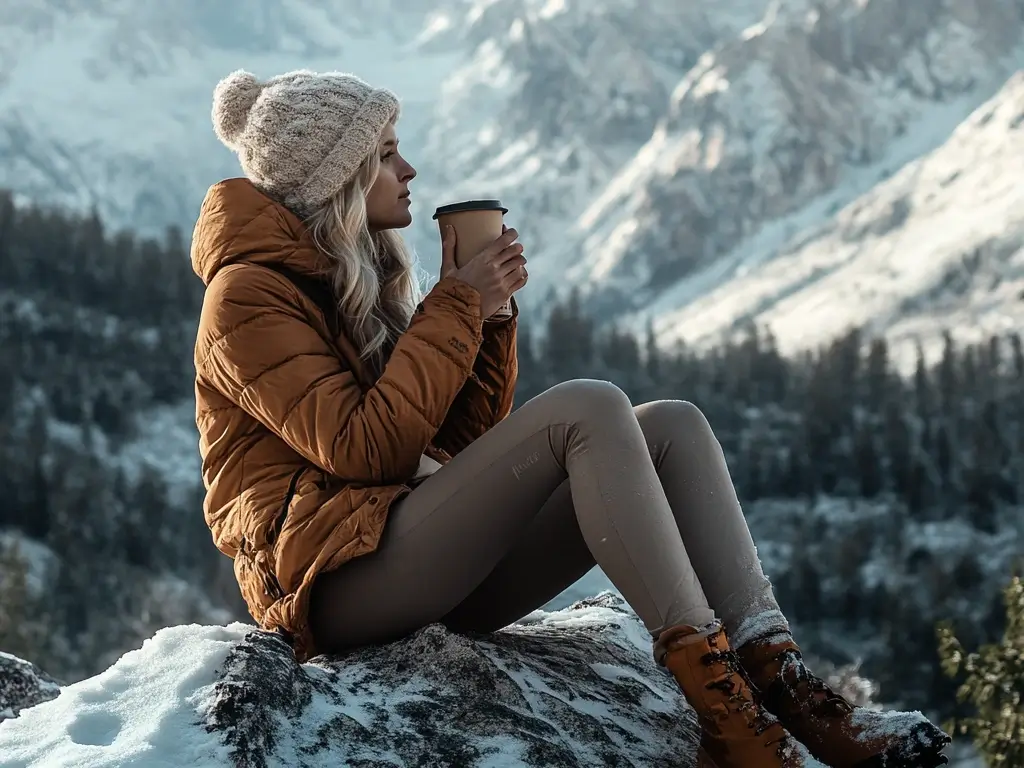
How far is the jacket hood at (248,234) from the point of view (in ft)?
14.9

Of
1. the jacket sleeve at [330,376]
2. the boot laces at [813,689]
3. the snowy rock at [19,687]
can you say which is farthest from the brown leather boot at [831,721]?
the snowy rock at [19,687]

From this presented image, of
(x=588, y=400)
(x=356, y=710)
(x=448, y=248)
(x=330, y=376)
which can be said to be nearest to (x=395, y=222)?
(x=448, y=248)

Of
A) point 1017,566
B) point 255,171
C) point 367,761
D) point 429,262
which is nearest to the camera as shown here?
point 367,761

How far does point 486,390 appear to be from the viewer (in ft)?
16.5

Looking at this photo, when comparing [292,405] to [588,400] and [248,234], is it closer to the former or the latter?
[248,234]

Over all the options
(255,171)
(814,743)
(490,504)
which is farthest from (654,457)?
(255,171)

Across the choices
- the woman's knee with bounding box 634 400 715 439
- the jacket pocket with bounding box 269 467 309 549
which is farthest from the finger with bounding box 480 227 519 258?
the jacket pocket with bounding box 269 467 309 549

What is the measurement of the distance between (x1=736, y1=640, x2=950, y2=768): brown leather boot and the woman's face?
71.6 inches

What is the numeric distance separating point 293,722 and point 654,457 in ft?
4.59

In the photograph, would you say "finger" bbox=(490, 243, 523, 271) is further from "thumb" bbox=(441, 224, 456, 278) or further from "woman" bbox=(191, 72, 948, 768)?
"thumb" bbox=(441, 224, 456, 278)

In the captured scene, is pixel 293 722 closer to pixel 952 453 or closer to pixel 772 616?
pixel 772 616

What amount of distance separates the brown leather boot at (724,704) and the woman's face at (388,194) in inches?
67.2

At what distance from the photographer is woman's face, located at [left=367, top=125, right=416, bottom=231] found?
489cm

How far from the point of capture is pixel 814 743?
4262mm
